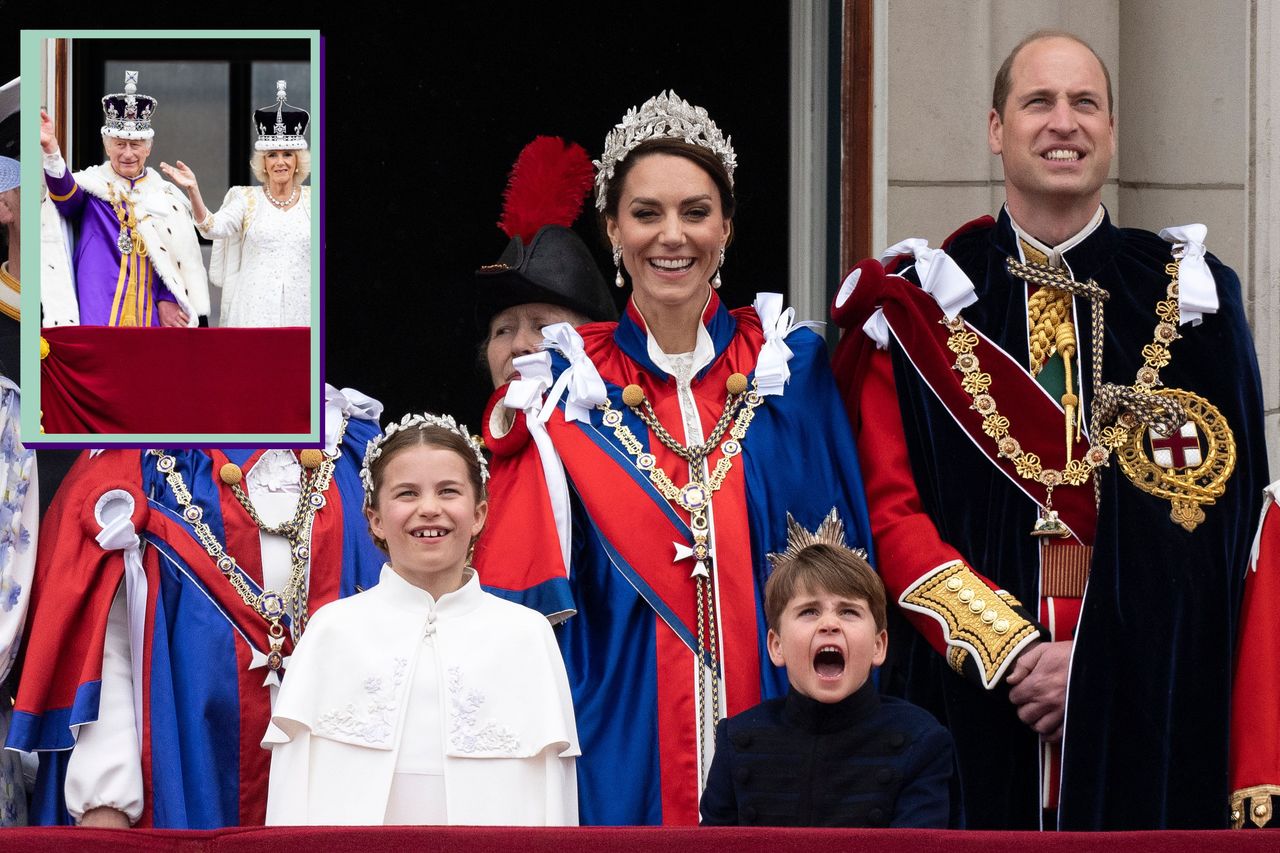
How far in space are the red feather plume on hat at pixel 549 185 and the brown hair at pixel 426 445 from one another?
3.60 feet

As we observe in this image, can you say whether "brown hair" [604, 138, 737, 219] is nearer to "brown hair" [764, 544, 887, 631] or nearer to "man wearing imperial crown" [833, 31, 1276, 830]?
"man wearing imperial crown" [833, 31, 1276, 830]

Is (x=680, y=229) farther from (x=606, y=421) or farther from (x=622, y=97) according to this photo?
(x=622, y=97)

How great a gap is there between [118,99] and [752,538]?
153 cm

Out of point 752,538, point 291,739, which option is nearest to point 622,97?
point 752,538

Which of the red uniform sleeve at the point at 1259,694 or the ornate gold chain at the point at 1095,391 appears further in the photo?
the ornate gold chain at the point at 1095,391

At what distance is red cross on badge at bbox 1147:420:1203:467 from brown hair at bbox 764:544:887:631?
0.62 metres

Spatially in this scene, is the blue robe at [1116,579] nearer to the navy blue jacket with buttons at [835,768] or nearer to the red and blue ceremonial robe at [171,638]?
the navy blue jacket with buttons at [835,768]

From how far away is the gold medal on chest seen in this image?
12.2ft

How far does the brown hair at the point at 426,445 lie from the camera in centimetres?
369

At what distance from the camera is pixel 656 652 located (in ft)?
12.3

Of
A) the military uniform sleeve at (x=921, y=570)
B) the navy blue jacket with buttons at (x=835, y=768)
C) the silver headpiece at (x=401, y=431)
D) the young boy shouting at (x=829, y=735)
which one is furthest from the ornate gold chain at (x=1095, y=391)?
the silver headpiece at (x=401, y=431)

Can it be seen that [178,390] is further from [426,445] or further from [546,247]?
[546,247]

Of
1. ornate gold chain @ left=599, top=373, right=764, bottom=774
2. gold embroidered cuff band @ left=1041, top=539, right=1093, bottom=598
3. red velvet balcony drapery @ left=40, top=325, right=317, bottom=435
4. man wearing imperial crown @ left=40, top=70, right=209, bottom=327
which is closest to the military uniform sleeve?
gold embroidered cuff band @ left=1041, top=539, right=1093, bottom=598

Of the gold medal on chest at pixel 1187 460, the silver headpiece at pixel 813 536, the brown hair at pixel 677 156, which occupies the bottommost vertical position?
the silver headpiece at pixel 813 536
